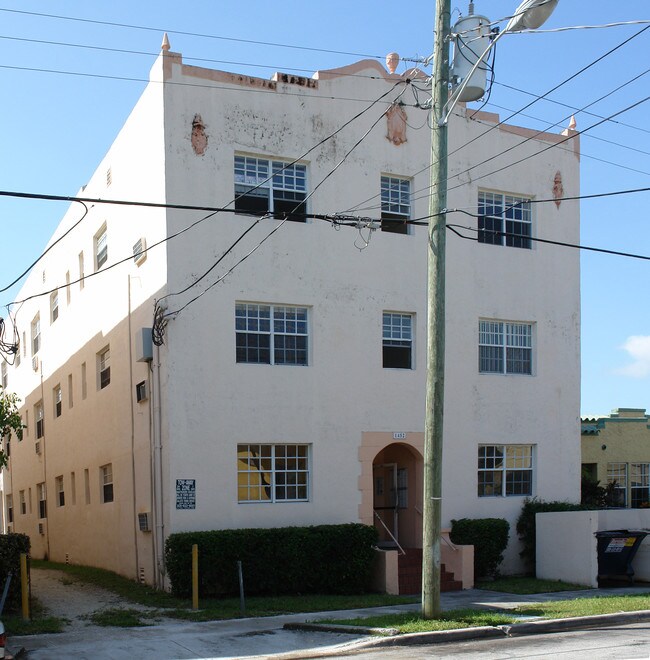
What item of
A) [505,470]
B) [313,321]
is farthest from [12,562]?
[505,470]

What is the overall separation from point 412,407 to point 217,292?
5.14 meters

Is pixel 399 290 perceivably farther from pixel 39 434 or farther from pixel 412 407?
pixel 39 434

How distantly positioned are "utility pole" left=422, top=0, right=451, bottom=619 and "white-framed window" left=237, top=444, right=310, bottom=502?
5.54m

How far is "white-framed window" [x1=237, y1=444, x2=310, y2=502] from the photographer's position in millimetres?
18859

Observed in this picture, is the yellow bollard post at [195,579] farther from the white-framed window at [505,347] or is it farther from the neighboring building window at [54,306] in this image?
the neighboring building window at [54,306]

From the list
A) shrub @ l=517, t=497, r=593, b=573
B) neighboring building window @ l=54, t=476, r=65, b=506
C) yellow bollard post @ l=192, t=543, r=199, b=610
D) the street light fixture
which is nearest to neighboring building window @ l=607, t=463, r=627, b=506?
shrub @ l=517, t=497, r=593, b=573

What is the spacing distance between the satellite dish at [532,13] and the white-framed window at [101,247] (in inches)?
533

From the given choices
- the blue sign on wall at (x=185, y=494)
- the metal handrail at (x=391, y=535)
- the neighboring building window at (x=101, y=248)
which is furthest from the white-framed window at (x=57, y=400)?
the metal handrail at (x=391, y=535)

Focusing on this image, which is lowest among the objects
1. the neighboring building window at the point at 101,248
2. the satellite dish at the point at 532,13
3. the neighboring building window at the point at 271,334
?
the neighboring building window at the point at 271,334

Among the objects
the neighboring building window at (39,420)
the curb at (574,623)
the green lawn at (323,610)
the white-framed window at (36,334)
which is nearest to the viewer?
the curb at (574,623)

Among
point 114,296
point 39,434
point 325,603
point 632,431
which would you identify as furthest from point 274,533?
point 39,434

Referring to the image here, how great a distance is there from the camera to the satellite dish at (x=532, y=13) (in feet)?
40.6

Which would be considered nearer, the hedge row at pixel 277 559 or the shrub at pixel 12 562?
the shrub at pixel 12 562

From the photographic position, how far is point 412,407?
20.6 m
